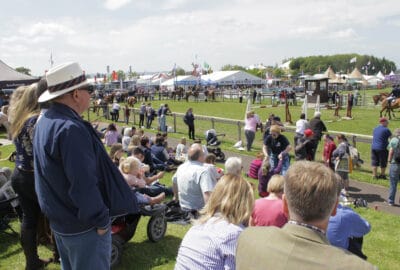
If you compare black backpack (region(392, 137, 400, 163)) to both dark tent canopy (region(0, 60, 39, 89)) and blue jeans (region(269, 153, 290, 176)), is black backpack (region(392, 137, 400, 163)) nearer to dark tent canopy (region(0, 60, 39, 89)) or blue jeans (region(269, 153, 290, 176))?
blue jeans (region(269, 153, 290, 176))

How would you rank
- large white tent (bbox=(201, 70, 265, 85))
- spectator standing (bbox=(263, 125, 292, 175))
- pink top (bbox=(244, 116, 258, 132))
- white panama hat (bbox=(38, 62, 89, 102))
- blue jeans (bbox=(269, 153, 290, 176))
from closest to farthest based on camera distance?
1. white panama hat (bbox=(38, 62, 89, 102))
2. blue jeans (bbox=(269, 153, 290, 176))
3. spectator standing (bbox=(263, 125, 292, 175))
4. pink top (bbox=(244, 116, 258, 132))
5. large white tent (bbox=(201, 70, 265, 85))

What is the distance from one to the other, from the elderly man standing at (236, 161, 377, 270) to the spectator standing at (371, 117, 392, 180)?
395 inches

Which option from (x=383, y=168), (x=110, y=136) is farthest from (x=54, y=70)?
(x=110, y=136)

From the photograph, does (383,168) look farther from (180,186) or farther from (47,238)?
(47,238)

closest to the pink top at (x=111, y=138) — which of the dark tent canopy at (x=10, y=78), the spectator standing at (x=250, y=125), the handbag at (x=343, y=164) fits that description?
the spectator standing at (x=250, y=125)

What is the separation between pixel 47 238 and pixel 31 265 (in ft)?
3.66

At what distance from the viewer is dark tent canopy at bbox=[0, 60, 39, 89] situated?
21.8 metres

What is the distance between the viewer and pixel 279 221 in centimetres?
416

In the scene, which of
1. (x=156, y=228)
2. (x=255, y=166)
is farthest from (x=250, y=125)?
(x=156, y=228)

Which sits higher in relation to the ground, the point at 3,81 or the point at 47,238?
the point at 3,81

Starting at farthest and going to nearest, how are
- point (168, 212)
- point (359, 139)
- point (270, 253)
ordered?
point (359, 139), point (168, 212), point (270, 253)

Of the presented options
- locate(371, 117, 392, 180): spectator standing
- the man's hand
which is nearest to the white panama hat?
the man's hand

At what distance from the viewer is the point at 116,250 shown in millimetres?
4871

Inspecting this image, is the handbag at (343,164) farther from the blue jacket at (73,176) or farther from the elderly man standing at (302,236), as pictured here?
the elderly man standing at (302,236)
